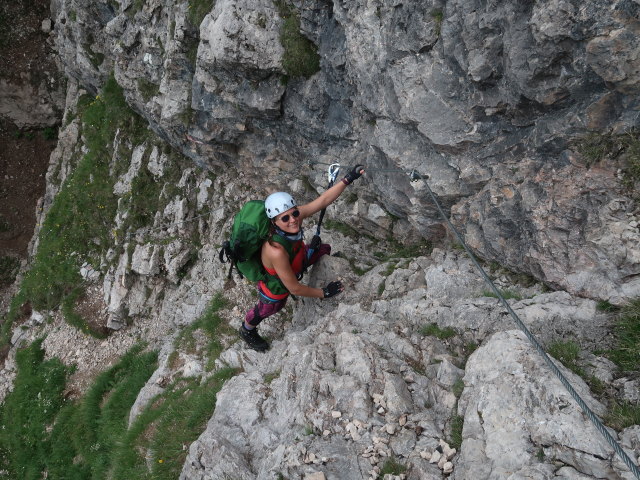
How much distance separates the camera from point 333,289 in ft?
31.8

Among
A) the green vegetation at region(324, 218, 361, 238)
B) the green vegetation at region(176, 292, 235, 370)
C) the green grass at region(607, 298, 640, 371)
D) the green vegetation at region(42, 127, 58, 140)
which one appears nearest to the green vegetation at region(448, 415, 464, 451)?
the green grass at region(607, 298, 640, 371)

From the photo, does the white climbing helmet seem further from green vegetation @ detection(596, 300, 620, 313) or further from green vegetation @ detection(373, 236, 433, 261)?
green vegetation @ detection(596, 300, 620, 313)

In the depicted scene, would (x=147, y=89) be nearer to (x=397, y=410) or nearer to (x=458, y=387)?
(x=397, y=410)

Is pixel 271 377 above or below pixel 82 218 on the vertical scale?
above

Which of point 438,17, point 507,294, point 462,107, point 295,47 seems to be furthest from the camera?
point 295,47

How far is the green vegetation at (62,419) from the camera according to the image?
11547mm

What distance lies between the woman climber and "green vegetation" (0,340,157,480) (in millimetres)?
4733

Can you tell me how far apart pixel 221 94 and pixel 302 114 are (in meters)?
2.75

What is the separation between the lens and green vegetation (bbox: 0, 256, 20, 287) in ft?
77.9

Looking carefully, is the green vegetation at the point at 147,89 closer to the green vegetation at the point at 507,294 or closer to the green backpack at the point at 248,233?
the green backpack at the point at 248,233

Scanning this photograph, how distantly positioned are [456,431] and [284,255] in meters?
4.17

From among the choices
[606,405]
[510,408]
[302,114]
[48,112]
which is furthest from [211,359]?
[48,112]

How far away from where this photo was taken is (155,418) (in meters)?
9.27

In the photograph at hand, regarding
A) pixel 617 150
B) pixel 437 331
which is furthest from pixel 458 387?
pixel 617 150
